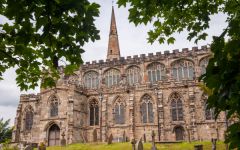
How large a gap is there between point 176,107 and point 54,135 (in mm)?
14914

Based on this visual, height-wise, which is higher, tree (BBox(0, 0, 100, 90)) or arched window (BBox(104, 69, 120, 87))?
arched window (BBox(104, 69, 120, 87))

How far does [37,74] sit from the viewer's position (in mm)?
6336

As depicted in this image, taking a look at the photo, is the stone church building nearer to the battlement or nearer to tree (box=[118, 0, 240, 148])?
the battlement

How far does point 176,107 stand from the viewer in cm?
3388

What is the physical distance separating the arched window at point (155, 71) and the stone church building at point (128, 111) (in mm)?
899

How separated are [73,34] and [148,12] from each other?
2659 millimetres

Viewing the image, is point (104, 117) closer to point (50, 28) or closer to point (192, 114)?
point (192, 114)

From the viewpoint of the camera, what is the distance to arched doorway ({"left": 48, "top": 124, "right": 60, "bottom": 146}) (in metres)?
33.7

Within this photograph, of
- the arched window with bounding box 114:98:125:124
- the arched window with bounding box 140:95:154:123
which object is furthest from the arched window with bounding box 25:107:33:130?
the arched window with bounding box 140:95:154:123

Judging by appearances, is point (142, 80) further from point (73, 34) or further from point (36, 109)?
point (73, 34)

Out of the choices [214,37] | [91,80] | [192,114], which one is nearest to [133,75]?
[91,80]

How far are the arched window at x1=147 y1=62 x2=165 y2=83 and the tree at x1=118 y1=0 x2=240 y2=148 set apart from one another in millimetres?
33381

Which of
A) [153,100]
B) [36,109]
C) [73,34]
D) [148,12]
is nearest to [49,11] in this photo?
[73,34]

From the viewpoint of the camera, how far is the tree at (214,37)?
2.60 metres
